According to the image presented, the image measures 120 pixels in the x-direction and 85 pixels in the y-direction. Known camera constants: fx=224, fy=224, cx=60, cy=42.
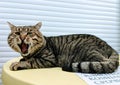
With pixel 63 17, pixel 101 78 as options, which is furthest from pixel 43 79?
pixel 63 17

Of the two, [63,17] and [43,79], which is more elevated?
[63,17]

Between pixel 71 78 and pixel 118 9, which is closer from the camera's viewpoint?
pixel 71 78

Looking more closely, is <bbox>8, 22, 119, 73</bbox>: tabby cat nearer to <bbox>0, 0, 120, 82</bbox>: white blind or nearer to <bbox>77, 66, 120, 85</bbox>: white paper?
<bbox>77, 66, 120, 85</bbox>: white paper

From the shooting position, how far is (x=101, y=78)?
0.70 meters

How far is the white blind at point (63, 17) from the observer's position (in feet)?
4.41

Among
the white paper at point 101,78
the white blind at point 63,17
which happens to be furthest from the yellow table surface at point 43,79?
the white blind at point 63,17

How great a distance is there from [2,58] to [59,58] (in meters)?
0.51

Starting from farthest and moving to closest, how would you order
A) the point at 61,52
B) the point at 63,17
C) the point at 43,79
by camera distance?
the point at 63,17, the point at 61,52, the point at 43,79

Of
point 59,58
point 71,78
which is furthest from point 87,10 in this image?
point 71,78

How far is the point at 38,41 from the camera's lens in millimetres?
892

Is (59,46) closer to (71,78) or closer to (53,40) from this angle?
(53,40)

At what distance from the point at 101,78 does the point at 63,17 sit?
2.90 ft

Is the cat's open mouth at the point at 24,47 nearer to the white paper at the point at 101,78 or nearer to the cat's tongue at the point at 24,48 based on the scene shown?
the cat's tongue at the point at 24,48

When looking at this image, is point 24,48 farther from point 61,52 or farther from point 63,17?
point 63,17
